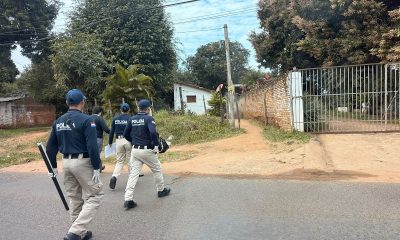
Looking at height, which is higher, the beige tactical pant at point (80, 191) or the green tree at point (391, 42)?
the green tree at point (391, 42)

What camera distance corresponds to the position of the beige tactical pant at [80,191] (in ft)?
15.4

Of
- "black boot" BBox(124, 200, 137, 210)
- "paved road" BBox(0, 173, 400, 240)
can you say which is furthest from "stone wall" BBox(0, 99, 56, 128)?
Answer: "black boot" BBox(124, 200, 137, 210)

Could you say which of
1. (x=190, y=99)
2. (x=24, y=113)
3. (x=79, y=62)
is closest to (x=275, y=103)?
(x=79, y=62)

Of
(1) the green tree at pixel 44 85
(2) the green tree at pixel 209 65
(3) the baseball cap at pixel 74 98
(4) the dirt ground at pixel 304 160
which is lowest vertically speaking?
(4) the dirt ground at pixel 304 160

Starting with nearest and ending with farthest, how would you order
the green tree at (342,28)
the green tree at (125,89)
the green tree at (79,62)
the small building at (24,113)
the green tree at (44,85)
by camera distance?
the green tree at (342,28) < the green tree at (125,89) < the green tree at (79,62) < the small building at (24,113) < the green tree at (44,85)

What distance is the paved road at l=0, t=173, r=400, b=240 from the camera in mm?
4892

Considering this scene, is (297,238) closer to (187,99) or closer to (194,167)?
(194,167)

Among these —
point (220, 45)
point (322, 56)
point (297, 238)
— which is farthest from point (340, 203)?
point (220, 45)

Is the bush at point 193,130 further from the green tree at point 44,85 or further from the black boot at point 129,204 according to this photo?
the green tree at point 44,85

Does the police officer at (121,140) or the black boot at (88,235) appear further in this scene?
the police officer at (121,140)

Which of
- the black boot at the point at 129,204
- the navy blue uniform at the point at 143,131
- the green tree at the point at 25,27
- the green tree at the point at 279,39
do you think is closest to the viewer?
the black boot at the point at 129,204

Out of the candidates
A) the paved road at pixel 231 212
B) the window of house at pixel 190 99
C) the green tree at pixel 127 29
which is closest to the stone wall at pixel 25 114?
the green tree at pixel 127 29

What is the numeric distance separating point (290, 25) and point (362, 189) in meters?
15.1

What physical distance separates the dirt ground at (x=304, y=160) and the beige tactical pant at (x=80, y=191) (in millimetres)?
4060
